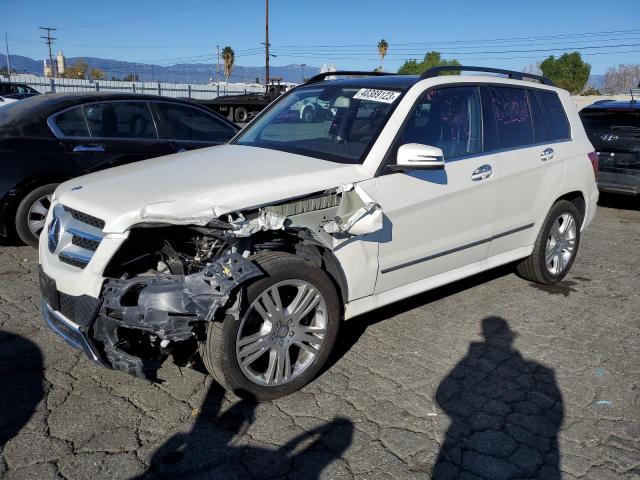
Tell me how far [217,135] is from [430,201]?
3.76 m

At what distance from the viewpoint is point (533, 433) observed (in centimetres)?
315

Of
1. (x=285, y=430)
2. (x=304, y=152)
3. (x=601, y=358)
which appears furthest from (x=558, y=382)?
(x=304, y=152)

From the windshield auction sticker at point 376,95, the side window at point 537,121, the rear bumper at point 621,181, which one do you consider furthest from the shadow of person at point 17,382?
the rear bumper at point 621,181

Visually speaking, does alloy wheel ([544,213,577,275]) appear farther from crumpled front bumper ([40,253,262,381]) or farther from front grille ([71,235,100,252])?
front grille ([71,235,100,252])

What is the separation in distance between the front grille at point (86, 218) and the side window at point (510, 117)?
299 cm

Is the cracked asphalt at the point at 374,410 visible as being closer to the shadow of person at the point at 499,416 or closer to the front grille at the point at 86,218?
the shadow of person at the point at 499,416

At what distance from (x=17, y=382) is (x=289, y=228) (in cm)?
190

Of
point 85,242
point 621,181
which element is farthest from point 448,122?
point 621,181

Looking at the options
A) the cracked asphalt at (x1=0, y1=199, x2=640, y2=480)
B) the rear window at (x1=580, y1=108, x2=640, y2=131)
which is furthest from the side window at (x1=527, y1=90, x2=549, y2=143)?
the rear window at (x1=580, y1=108, x2=640, y2=131)

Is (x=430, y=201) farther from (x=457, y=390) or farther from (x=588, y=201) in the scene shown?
(x=588, y=201)

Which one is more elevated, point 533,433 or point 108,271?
point 108,271

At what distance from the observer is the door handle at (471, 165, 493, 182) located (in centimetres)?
→ 427

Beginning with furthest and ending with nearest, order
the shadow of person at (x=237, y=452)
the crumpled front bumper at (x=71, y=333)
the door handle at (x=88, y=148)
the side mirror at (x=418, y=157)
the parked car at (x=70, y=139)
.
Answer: the door handle at (x=88, y=148), the parked car at (x=70, y=139), the side mirror at (x=418, y=157), the crumpled front bumper at (x=71, y=333), the shadow of person at (x=237, y=452)

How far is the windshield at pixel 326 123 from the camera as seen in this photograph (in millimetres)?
Answer: 3916
